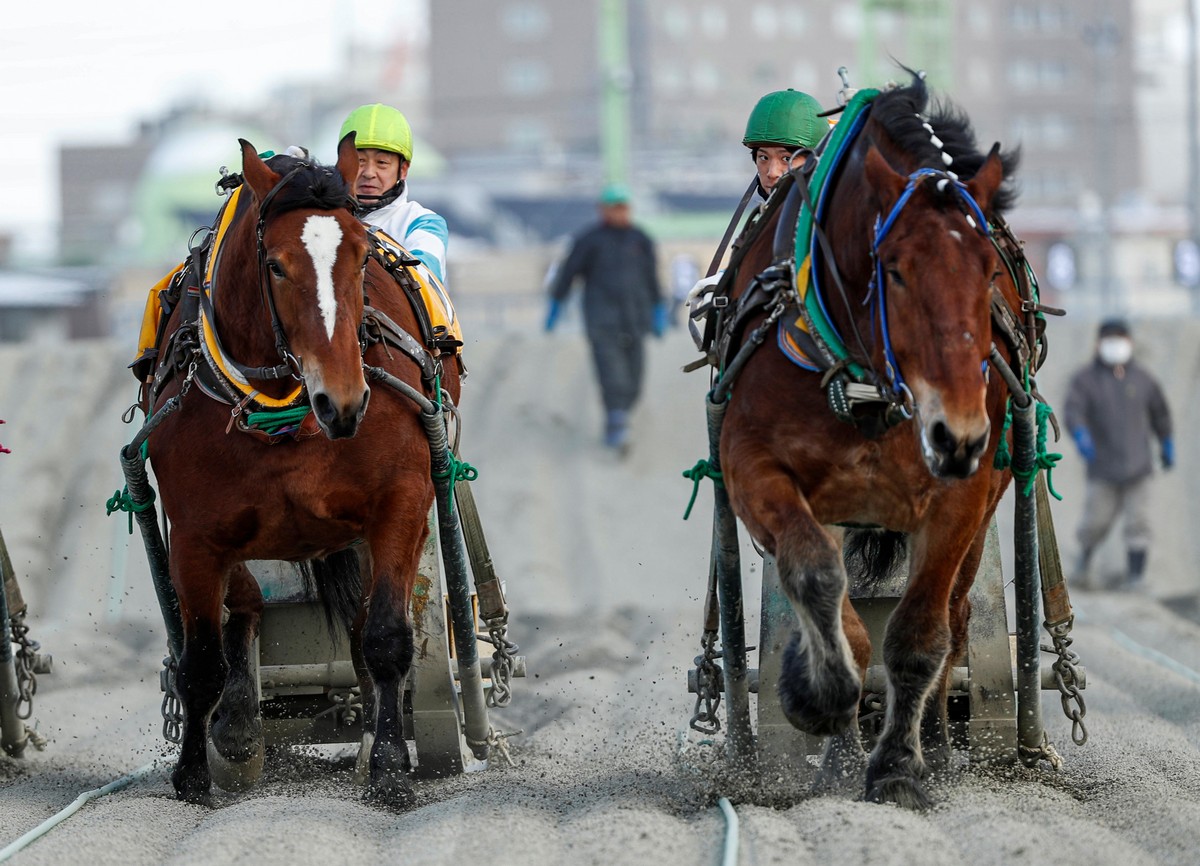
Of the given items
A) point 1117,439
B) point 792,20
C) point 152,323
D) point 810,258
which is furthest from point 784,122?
point 792,20

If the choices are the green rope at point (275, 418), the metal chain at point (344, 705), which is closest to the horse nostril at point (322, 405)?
the green rope at point (275, 418)

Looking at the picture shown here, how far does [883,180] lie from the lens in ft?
15.2

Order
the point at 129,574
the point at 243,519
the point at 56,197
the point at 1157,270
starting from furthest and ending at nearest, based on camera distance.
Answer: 1. the point at 56,197
2. the point at 1157,270
3. the point at 129,574
4. the point at 243,519

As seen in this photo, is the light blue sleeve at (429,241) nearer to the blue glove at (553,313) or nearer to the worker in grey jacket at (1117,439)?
the worker in grey jacket at (1117,439)

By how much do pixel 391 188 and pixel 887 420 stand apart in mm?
2655

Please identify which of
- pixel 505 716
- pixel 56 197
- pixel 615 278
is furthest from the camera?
pixel 56 197

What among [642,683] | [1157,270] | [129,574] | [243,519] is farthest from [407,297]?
[1157,270]

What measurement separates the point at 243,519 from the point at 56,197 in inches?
3014

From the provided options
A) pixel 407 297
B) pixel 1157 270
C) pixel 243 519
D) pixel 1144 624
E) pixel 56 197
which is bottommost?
pixel 1144 624

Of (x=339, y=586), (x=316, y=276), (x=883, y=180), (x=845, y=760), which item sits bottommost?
(x=845, y=760)

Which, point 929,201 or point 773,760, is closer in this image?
point 929,201

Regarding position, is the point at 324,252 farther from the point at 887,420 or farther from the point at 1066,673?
the point at 1066,673

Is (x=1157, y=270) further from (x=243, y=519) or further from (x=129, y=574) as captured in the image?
(x=243, y=519)

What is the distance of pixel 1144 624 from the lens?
11.7 m
